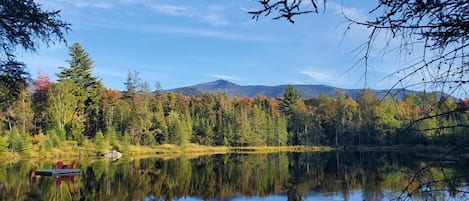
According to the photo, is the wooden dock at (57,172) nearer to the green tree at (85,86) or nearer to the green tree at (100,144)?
the green tree at (100,144)

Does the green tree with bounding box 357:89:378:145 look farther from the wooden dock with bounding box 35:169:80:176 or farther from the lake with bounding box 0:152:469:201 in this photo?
the wooden dock with bounding box 35:169:80:176

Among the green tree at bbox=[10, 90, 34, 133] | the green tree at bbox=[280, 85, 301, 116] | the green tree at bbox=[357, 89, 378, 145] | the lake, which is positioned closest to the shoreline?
the green tree at bbox=[357, 89, 378, 145]

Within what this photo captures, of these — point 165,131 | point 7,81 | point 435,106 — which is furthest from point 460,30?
point 165,131

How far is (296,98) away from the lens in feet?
240

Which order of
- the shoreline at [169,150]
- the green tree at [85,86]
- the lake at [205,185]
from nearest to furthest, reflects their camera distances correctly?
the lake at [205,185] → the shoreline at [169,150] → the green tree at [85,86]

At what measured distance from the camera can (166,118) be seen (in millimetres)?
60250

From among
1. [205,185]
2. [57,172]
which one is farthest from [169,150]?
[205,185]

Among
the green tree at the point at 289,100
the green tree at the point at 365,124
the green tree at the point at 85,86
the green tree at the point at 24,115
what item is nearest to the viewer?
the green tree at the point at 24,115

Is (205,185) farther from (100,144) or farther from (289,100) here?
(289,100)

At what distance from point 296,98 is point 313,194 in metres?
56.0

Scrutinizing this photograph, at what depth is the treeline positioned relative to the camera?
44031mm

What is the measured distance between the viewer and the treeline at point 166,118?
44.0m

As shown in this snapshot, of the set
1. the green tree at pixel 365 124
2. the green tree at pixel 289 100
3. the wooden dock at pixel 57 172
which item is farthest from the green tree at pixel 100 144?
the green tree at pixel 289 100

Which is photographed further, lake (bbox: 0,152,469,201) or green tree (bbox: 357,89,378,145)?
green tree (bbox: 357,89,378,145)
